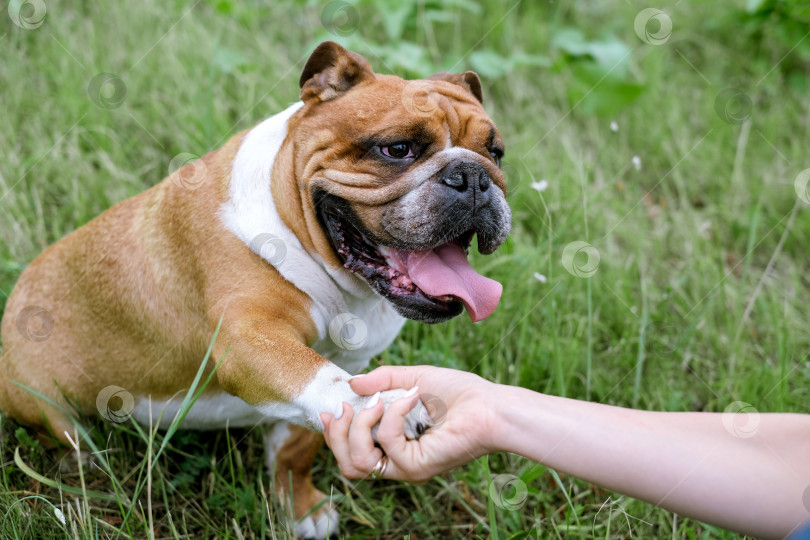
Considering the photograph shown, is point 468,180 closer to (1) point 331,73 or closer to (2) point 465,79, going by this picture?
(1) point 331,73

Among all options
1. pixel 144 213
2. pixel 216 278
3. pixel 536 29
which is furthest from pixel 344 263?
pixel 536 29

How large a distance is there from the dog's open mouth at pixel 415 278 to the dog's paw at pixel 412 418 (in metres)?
0.54

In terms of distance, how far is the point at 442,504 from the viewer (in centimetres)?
350

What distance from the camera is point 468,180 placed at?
2848mm

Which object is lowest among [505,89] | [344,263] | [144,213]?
[505,89]

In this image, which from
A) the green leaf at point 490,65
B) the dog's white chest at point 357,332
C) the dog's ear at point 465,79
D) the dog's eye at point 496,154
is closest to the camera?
the dog's white chest at point 357,332

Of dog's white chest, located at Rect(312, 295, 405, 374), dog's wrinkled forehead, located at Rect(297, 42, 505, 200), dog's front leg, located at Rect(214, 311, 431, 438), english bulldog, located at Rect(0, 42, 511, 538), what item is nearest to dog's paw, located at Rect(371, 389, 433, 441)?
dog's front leg, located at Rect(214, 311, 431, 438)

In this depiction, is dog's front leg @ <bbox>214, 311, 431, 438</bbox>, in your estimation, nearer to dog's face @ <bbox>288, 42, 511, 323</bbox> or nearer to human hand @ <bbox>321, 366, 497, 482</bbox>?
human hand @ <bbox>321, 366, 497, 482</bbox>

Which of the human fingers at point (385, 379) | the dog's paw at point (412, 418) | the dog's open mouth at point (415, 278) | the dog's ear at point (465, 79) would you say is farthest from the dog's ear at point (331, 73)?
the dog's paw at point (412, 418)

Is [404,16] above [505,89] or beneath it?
above

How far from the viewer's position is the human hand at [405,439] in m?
2.24

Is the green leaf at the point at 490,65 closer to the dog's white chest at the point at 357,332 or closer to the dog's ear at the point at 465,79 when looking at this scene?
the dog's ear at the point at 465,79

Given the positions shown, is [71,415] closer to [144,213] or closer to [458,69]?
[144,213]

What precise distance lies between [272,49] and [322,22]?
57 cm
